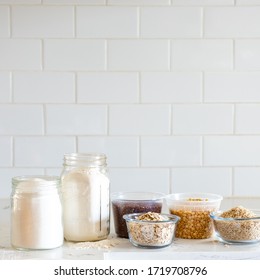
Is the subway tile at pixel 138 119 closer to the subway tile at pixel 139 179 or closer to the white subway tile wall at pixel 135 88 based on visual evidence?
the white subway tile wall at pixel 135 88

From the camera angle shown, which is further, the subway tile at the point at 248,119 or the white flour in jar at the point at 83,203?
the subway tile at the point at 248,119

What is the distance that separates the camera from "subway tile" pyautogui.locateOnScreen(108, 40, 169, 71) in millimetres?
1724

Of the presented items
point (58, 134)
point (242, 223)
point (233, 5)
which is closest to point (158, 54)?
point (233, 5)

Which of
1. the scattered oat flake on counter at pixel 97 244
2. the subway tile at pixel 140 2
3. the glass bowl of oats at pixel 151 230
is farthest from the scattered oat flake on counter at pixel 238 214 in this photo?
the subway tile at pixel 140 2

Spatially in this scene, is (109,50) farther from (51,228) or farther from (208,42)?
(51,228)

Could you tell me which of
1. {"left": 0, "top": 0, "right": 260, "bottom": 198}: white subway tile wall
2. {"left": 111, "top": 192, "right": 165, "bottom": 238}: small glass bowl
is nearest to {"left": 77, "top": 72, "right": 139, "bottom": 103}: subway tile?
{"left": 0, "top": 0, "right": 260, "bottom": 198}: white subway tile wall

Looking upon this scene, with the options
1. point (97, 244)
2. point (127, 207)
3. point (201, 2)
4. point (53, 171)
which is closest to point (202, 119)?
point (201, 2)

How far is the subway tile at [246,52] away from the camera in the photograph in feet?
5.72

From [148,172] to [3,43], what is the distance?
552mm

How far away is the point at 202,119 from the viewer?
175 centimetres

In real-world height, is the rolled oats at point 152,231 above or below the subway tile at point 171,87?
below

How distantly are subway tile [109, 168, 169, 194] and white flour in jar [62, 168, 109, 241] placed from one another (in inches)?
19.7

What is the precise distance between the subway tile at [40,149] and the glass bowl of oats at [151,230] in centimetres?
57

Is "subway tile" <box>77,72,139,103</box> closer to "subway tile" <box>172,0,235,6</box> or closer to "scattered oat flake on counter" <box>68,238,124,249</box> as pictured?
"subway tile" <box>172,0,235,6</box>
